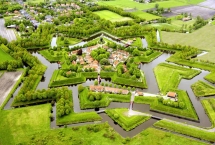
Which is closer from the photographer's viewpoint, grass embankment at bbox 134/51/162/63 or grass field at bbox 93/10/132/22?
grass embankment at bbox 134/51/162/63

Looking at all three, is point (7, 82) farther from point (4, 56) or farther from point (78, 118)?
point (78, 118)

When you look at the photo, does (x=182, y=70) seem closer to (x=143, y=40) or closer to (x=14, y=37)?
(x=143, y=40)

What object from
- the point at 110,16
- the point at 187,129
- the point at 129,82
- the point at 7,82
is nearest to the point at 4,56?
the point at 7,82

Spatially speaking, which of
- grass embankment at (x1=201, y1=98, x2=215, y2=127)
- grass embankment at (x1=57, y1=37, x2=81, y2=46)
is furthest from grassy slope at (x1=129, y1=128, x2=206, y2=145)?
grass embankment at (x1=57, y1=37, x2=81, y2=46)

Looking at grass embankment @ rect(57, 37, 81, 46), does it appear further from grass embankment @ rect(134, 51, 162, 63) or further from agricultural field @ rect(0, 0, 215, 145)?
grass embankment @ rect(134, 51, 162, 63)

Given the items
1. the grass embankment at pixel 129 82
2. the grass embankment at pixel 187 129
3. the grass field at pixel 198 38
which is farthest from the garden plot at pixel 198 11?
the grass embankment at pixel 187 129

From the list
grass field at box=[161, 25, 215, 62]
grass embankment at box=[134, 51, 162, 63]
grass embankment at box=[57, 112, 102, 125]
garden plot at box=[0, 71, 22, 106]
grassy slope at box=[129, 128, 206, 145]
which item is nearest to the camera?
grassy slope at box=[129, 128, 206, 145]
